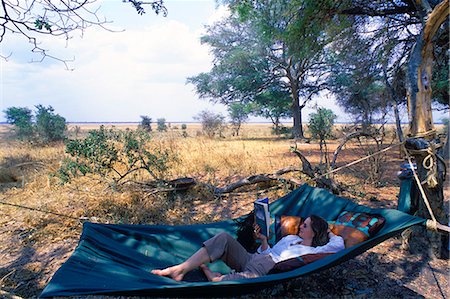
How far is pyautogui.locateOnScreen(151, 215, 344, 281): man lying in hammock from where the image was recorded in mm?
1757

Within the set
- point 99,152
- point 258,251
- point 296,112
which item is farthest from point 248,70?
point 258,251

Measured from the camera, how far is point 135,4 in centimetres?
283

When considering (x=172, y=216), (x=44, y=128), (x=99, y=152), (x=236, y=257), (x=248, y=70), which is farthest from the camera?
(x=248, y=70)

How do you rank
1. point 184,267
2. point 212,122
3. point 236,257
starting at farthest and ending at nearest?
point 212,122
point 236,257
point 184,267

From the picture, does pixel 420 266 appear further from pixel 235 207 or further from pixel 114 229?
pixel 114 229

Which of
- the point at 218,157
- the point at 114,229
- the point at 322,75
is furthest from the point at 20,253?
the point at 322,75

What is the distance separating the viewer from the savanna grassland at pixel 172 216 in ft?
6.42

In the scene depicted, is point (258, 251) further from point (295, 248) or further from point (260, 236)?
point (295, 248)

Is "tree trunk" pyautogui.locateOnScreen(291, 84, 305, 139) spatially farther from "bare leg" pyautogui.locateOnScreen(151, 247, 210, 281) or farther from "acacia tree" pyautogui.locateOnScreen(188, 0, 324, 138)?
"bare leg" pyautogui.locateOnScreen(151, 247, 210, 281)

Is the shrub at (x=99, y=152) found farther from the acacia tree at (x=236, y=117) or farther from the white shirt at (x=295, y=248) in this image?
the acacia tree at (x=236, y=117)

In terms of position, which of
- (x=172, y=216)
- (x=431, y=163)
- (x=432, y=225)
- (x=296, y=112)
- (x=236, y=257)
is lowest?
(x=172, y=216)

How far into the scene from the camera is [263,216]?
82.0 inches

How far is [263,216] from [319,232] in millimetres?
382

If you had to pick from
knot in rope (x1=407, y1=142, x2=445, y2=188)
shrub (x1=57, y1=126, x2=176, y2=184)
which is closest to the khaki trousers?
knot in rope (x1=407, y1=142, x2=445, y2=188)
